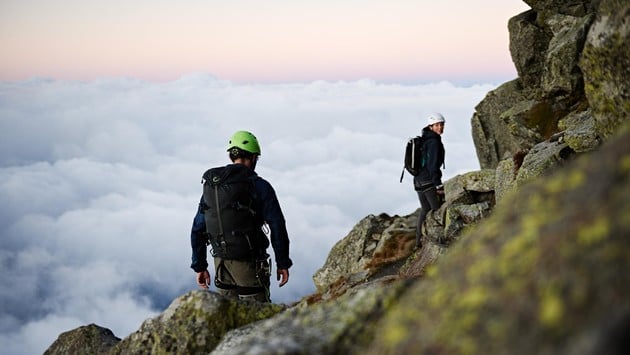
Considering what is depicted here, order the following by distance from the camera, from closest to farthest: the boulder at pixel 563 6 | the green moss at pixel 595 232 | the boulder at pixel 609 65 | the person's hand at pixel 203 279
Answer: the green moss at pixel 595 232 → the boulder at pixel 609 65 → the person's hand at pixel 203 279 → the boulder at pixel 563 6

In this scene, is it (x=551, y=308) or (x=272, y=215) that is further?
(x=272, y=215)

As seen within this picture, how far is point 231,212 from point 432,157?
1229 cm

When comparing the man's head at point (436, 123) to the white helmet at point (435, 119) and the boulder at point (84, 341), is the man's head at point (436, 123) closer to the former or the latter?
the white helmet at point (435, 119)

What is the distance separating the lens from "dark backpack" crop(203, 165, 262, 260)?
451 inches

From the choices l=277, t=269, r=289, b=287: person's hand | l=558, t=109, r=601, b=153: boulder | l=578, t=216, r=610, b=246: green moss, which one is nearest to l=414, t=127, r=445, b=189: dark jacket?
l=558, t=109, r=601, b=153: boulder

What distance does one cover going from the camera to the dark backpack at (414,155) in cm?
2195

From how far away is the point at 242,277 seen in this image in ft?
39.5

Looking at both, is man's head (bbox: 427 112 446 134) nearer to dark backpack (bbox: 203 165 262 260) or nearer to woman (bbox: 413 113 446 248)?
woman (bbox: 413 113 446 248)

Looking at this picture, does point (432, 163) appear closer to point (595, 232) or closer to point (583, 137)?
point (583, 137)

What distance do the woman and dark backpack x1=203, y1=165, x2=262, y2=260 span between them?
11.6 meters

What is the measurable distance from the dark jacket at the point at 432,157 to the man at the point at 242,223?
11005 millimetres

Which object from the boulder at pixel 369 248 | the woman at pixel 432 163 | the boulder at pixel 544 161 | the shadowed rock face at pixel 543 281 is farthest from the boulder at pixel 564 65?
the shadowed rock face at pixel 543 281

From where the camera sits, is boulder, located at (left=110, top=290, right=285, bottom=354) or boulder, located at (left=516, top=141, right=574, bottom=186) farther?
boulder, located at (left=516, top=141, right=574, bottom=186)

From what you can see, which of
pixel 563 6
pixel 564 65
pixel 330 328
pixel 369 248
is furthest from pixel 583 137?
Result: pixel 369 248
